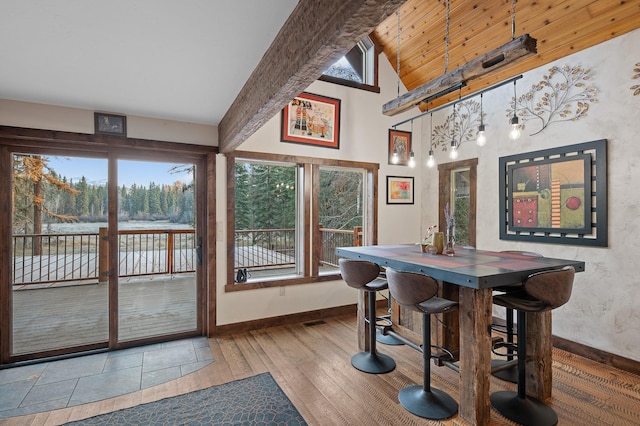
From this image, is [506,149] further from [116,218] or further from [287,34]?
[116,218]

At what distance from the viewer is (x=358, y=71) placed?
15.7 ft

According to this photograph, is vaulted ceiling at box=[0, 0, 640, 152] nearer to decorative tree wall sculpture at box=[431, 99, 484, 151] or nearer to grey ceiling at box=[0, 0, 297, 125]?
grey ceiling at box=[0, 0, 297, 125]

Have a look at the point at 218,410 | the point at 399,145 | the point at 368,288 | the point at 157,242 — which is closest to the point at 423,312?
the point at 368,288

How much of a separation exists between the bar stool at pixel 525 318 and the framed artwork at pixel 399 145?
9.24 feet

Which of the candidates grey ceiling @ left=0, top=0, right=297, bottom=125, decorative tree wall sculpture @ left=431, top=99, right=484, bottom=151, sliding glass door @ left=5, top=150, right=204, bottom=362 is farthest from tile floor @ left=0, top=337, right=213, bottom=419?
decorative tree wall sculpture @ left=431, top=99, right=484, bottom=151

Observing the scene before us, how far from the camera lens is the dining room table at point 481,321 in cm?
210

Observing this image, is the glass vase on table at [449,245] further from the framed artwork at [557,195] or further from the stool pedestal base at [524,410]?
the framed artwork at [557,195]

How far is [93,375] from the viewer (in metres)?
2.75

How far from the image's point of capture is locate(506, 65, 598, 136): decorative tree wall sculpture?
10.3ft

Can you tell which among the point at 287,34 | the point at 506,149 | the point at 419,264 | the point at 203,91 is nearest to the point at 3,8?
the point at 203,91

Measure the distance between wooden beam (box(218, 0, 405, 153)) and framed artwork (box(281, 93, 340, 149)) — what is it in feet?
5.13

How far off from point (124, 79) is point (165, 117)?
37.6 inches

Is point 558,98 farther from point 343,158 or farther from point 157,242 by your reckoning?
point 157,242

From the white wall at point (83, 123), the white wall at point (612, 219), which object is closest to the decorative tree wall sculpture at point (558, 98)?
the white wall at point (612, 219)
